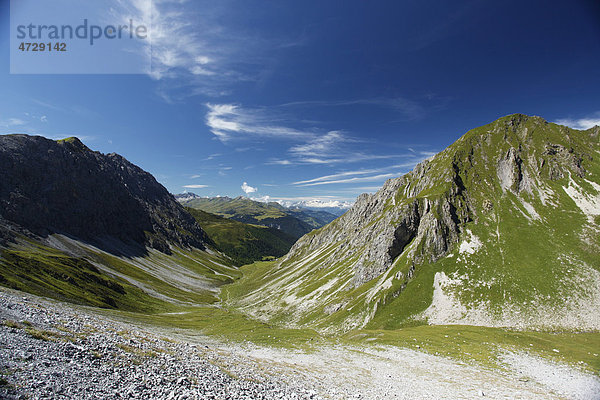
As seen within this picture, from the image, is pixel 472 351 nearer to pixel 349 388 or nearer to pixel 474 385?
pixel 474 385

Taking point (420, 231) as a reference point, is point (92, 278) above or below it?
below

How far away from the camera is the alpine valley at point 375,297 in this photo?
64.5 feet

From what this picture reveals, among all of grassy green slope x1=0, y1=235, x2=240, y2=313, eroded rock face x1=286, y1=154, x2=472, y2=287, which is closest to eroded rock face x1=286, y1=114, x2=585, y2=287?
eroded rock face x1=286, y1=154, x2=472, y2=287

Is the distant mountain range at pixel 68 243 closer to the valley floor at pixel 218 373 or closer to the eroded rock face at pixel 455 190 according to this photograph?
the valley floor at pixel 218 373

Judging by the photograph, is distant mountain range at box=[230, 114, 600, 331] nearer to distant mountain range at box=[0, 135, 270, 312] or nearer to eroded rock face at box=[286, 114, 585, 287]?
eroded rock face at box=[286, 114, 585, 287]

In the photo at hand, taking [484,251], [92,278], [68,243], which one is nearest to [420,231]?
[484,251]

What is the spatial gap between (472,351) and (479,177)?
100224 mm

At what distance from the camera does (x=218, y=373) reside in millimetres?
18781

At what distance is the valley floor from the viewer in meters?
12.6

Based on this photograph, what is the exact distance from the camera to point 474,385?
25.5 metres

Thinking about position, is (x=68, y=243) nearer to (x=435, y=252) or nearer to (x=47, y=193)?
(x=47, y=193)

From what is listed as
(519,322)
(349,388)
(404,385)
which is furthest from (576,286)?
(349,388)

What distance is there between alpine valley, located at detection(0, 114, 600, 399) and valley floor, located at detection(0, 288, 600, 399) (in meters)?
0.19

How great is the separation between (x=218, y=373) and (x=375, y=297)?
7175cm
